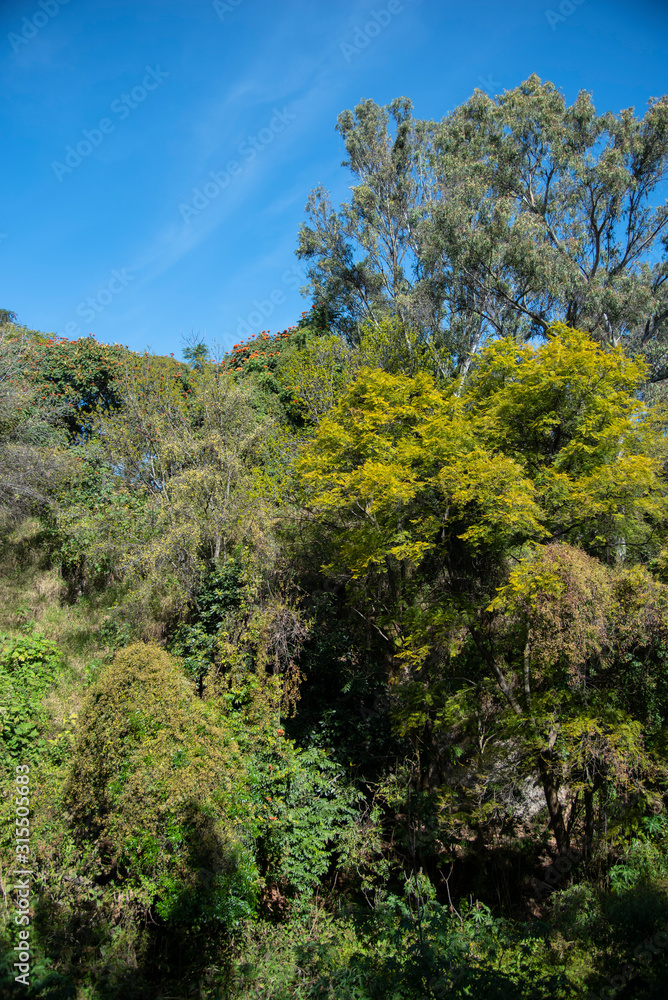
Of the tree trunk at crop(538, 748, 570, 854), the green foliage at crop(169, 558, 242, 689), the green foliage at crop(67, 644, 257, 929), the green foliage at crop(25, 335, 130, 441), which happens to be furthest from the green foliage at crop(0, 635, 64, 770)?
the green foliage at crop(25, 335, 130, 441)

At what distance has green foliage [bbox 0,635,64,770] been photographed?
7.52m

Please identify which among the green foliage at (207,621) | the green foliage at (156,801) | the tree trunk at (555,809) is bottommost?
the tree trunk at (555,809)

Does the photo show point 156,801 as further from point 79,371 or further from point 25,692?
point 79,371

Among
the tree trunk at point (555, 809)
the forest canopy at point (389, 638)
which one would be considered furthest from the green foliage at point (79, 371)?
the tree trunk at point (555, 809)

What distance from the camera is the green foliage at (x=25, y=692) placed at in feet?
24.7

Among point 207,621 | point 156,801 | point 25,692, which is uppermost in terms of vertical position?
point 207,621

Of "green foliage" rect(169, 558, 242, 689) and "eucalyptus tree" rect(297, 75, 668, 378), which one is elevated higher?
"eucalyptus tree" rect(297, 75, 668, 378)

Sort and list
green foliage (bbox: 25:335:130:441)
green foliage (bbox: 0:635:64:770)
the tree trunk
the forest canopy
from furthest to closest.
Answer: green foliage (bbox: 25:335:130:441) < the tree trunk < green foliage (bbox: 0:635:64:770) < the forest canopy

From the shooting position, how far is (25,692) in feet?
27.6

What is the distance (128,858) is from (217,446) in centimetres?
862

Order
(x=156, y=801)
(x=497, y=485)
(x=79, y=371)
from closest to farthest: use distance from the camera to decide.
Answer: (x=156, y=801), (x=497, y=485), (x=79, y=371)

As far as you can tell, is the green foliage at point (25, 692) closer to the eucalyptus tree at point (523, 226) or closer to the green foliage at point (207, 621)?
the green foliage at point (207, 621)

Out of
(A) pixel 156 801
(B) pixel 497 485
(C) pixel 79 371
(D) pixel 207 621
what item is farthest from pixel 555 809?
(C) pixel 79 371

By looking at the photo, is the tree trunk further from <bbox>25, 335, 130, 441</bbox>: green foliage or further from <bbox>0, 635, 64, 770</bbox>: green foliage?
<bbox>25, 335, 130, 441</bbox>: green foliage
